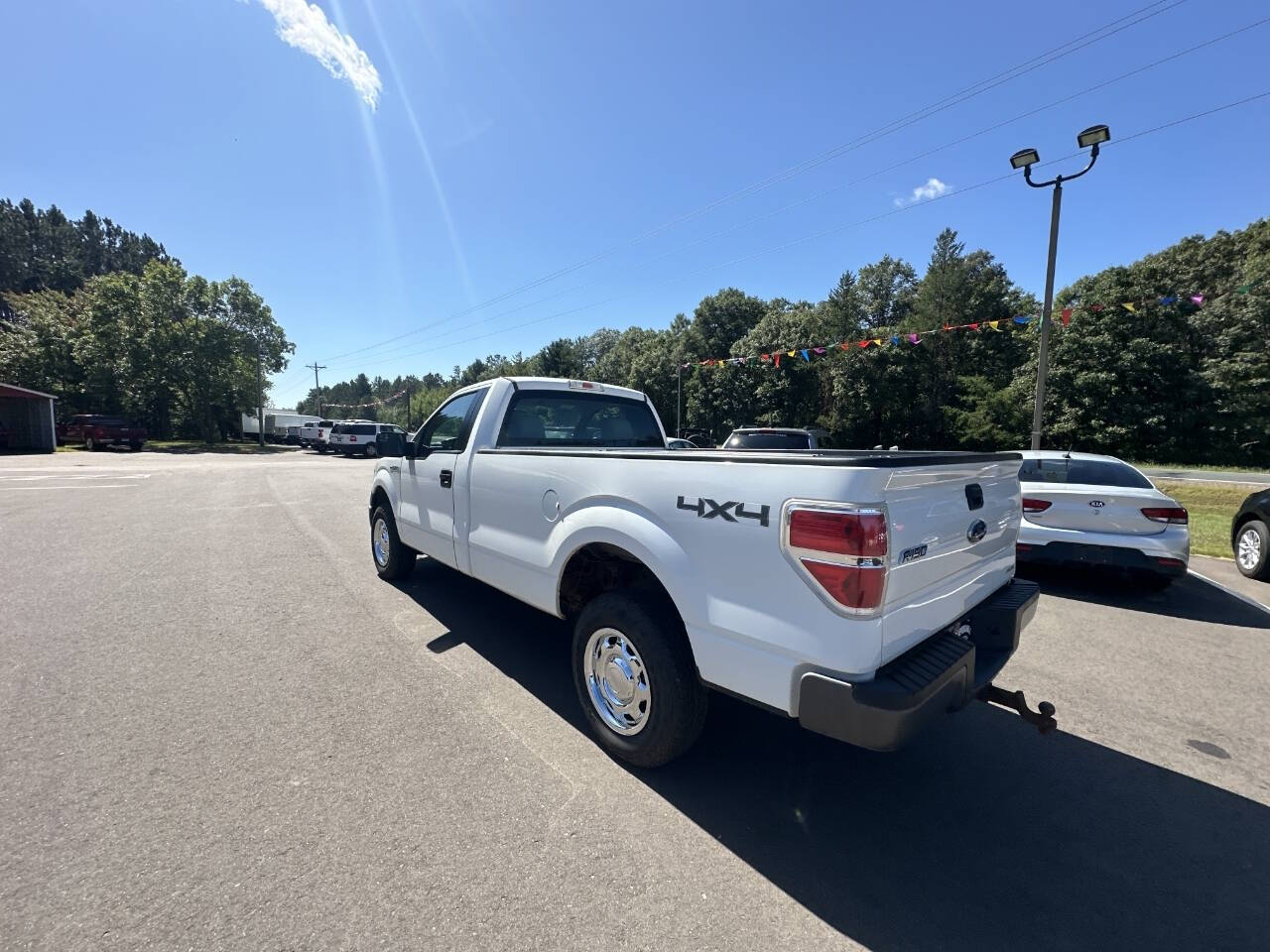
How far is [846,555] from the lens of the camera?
193 centimetres

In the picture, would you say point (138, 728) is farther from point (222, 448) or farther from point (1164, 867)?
point (222, 448)

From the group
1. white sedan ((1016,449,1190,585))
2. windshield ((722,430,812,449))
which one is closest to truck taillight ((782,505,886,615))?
white sedan ((1016,449,1190,585))

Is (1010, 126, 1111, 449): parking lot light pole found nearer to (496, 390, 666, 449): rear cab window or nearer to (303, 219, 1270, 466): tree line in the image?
(496, 390, 666, 449): rear cab window

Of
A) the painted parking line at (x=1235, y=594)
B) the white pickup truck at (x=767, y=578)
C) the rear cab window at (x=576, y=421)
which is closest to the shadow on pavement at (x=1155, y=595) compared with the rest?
the painted parking line at (x=1235, y=594)

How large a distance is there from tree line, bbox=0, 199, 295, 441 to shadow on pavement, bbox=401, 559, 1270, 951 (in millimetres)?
43937

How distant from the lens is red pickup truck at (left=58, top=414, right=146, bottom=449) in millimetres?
28359

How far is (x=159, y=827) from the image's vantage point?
2.26 m

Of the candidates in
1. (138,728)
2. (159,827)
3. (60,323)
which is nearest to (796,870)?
(159,827)

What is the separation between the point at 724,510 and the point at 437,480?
306cm

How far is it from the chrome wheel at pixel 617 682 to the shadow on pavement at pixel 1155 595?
214 inches

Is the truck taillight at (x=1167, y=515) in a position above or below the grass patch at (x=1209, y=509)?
above

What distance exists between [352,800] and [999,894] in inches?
103

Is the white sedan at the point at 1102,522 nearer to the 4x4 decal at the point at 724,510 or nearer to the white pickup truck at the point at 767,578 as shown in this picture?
the white pickup truck at the point at 767,578

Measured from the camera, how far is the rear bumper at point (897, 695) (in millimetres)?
1886
